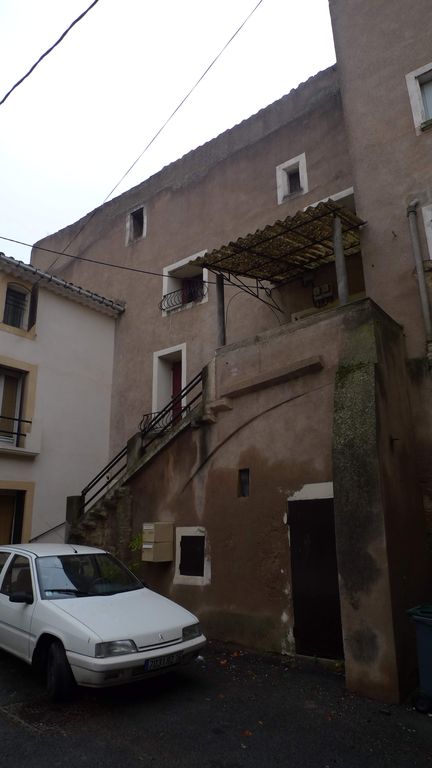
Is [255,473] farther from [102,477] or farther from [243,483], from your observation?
[102,477]

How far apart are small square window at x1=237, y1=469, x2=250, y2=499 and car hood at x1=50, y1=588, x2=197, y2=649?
7.66ft

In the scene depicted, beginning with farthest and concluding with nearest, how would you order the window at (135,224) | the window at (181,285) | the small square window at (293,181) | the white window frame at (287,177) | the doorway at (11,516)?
the window at (135,224) → the window at (181,285) → the doorway at (11,516) → the small square window at (293,181) → the white window frame at (287,177)

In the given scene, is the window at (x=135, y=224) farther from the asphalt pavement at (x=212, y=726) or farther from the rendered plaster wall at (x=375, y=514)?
the asphalt pavement at (x=212, y=726)

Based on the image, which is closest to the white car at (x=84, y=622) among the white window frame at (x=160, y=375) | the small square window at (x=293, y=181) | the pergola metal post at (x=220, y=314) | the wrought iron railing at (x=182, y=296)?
the pergola metal post at (x=220, y=314)

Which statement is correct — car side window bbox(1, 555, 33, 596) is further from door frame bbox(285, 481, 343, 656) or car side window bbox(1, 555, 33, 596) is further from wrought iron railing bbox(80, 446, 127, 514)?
wrought iron railing bbox(80, 446, 127, 514)

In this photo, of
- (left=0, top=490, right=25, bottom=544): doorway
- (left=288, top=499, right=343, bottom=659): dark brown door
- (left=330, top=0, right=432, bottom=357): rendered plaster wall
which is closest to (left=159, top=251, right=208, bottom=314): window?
(left=330, top=0, right=432, bottom=357): rendered plaster wall

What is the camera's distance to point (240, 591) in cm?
764

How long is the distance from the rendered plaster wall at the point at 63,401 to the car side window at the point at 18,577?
5.98 m

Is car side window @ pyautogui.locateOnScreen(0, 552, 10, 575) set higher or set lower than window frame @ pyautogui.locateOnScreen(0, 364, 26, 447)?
lower

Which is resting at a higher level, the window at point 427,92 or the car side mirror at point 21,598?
the window at point 427,92

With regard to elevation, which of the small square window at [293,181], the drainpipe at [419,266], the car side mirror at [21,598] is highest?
the small square window at [293,181]

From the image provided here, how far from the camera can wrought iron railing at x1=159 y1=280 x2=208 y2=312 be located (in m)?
14.2

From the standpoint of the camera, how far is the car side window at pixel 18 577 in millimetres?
6184

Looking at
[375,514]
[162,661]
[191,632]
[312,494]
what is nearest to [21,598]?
[162,661]
